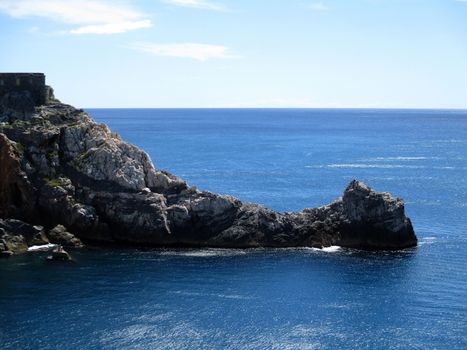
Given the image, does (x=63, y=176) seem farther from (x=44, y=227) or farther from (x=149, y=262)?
(x=149, y=262)

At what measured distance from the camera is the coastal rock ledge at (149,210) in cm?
9531

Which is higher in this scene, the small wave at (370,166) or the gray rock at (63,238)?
the small wave at (370,166)

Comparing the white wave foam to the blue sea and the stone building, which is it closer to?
the blue sea

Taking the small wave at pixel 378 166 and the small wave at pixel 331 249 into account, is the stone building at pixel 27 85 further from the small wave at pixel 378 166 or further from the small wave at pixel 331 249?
the small wave at pixel 378 166

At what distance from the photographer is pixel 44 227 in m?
95.6

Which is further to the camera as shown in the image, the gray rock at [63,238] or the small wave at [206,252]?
the gray rock at [63,238]

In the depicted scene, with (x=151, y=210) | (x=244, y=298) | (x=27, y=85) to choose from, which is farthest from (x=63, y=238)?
(x=244, y=298)

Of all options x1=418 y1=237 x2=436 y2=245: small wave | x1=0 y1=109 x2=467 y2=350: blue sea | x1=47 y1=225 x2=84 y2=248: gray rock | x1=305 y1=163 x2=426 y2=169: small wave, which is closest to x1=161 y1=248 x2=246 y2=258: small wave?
x1=0 y1=109 x2=467 y2=350: blue sea

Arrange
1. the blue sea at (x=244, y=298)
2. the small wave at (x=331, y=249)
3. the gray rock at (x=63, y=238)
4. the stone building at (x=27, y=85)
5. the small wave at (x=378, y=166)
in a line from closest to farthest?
the blue sea at (x=244, y=298)
the gray rock at (x=63, y=238)
the small wave at (x=331, y=249)
the stone building at (x=27, y=85)
the small wave at (x=378, y=166)

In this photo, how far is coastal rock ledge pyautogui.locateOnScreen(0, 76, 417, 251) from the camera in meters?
95.3

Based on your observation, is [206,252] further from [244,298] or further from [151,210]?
A: [244,298]

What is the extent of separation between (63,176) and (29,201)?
614cm

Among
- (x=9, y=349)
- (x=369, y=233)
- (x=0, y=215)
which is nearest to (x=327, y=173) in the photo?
(x=369, y=233)

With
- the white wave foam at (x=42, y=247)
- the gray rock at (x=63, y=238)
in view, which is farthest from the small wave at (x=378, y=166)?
the white wave foam at (x=42, y=247)
